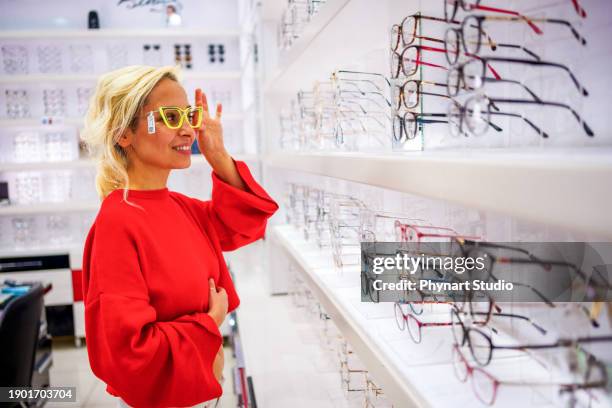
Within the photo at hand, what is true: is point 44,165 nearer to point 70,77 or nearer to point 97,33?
point 70,77

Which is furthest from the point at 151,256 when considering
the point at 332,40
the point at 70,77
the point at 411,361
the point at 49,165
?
the point at 70,77

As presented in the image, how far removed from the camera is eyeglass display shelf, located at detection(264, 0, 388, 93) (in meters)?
1.39

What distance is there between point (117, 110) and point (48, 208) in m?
3.51

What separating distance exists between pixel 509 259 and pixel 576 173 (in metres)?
0.39

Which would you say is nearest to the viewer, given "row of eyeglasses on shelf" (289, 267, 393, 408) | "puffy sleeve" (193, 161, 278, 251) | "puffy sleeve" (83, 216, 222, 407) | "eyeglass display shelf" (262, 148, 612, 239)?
"eyeglass display shelf" (262, 148, 612, 239)

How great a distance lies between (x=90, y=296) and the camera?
1.40m

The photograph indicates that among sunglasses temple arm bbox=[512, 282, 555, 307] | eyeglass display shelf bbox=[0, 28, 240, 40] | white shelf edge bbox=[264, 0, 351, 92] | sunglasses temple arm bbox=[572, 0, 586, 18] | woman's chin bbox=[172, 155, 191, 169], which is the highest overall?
eyeglass display shelf bbox=[0, 28, 240, 40]

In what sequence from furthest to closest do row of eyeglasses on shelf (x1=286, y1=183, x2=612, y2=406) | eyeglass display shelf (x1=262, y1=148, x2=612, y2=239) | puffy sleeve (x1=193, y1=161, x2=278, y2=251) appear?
puffy sleeve (x1=193, y1=161, x2=278, y2=251)
row of eyeglasses on shelf (x1=286, y1=183, x2=612, y2=406)
eyeglass display shelf (x1=262, y1=148, x2=612, y2=239)

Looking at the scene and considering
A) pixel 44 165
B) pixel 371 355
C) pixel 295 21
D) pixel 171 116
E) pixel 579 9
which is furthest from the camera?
pixel 44 165

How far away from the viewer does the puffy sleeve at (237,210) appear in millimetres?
1815

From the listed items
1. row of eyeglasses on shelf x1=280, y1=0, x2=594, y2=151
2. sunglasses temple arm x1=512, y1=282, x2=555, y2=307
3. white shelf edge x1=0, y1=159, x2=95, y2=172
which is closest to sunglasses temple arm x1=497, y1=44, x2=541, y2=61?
row of eyeglasses on shelf x1=280, y1=0, x2=594, y2=151

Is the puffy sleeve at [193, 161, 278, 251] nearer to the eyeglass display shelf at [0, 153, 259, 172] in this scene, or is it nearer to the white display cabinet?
the white display cabinet

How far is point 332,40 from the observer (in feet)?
5.86

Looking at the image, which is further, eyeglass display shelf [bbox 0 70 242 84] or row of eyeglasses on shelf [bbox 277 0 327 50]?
eyeglass display shelf [bbox 0 70 242 84]
